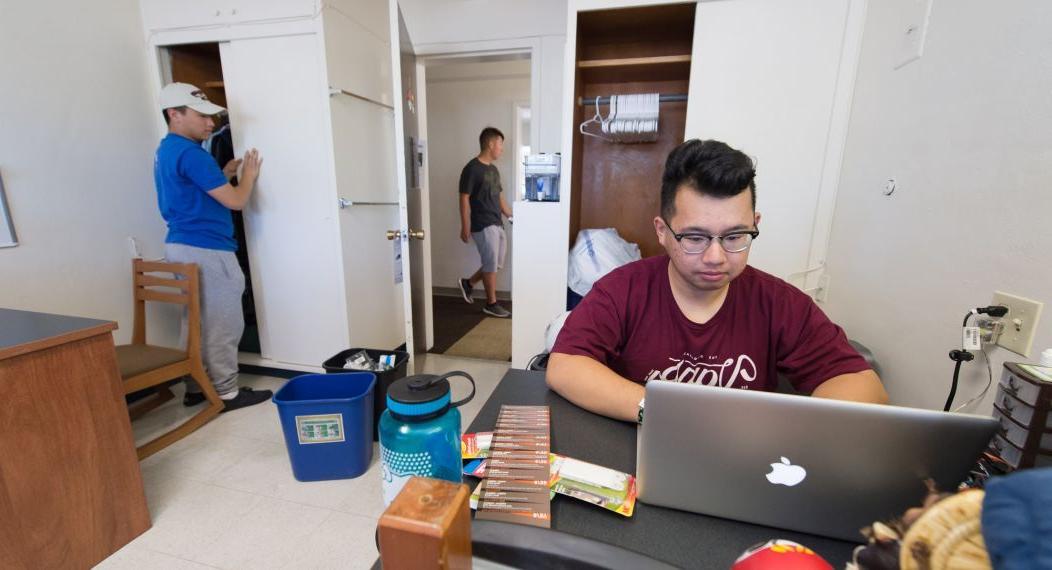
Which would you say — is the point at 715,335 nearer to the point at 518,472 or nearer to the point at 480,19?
the point at 518,472

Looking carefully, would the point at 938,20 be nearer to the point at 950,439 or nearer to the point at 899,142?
the point at 899,142

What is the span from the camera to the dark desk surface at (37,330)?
3.75ft

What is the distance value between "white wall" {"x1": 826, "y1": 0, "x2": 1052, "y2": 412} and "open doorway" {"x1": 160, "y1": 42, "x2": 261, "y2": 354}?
324cm

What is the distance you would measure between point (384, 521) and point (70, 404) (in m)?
1.60

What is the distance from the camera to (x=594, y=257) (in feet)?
7.02

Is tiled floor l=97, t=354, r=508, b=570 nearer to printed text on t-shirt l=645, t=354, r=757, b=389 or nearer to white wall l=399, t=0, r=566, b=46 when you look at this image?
printed text on t-shirt l=645, t=354, r=757, b=389

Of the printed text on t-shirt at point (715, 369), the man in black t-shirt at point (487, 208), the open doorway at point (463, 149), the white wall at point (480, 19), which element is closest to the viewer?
the printed text on t-shirt at point (715, 369)

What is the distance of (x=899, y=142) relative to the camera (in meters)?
1.31

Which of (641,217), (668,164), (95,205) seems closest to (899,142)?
(668,164)

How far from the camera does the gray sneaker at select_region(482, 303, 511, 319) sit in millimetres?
4121

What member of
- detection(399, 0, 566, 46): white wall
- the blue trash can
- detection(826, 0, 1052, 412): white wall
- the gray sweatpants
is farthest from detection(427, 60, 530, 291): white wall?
detection(826, 0, 1052, 412): white wall

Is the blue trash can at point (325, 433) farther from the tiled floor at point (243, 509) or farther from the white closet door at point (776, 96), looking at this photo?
the white closet door at point (776, 96)

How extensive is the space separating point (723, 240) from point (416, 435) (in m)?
0.76

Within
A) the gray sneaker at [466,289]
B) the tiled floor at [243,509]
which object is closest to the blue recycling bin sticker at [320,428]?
the tiled floor at [243,509]
